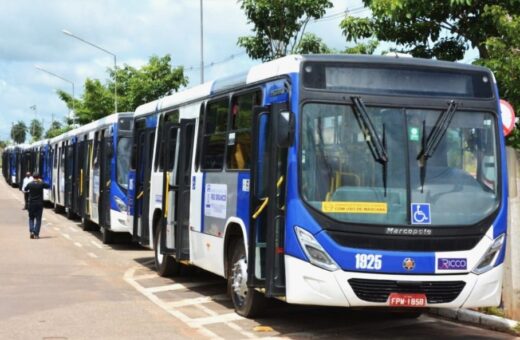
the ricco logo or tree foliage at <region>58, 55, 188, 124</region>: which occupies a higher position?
tree foliage at <region>58, 55, 188, 124</region>

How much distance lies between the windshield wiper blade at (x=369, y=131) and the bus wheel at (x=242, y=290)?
2284mm

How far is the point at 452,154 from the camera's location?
8.31m

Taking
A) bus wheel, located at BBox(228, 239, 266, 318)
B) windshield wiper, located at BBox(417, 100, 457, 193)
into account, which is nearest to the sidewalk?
bus wheel, located at BBox(228, 239, 266, 318)

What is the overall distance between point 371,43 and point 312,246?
10182mm

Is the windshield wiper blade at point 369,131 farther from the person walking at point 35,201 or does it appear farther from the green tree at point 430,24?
the person walking at point 35,201

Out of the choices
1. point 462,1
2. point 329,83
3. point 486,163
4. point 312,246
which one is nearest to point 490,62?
point 462,1

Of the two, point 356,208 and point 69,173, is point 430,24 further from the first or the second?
point 69,173

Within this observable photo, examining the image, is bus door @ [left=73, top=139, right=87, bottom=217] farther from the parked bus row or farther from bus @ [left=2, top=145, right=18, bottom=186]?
bus @ [left=2, top=145, right=18, bottom=186]

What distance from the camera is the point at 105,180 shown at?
19.6m

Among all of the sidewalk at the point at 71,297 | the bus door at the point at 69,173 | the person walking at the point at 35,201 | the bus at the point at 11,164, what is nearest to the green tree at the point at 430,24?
the sidewalk at the point at 71,297

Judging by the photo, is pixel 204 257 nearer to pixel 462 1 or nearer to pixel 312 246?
pixel 312 246

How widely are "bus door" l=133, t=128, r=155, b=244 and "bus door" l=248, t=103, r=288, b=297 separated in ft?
19.1

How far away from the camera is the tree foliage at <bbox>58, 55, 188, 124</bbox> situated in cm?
3947

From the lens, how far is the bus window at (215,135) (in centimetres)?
1055
